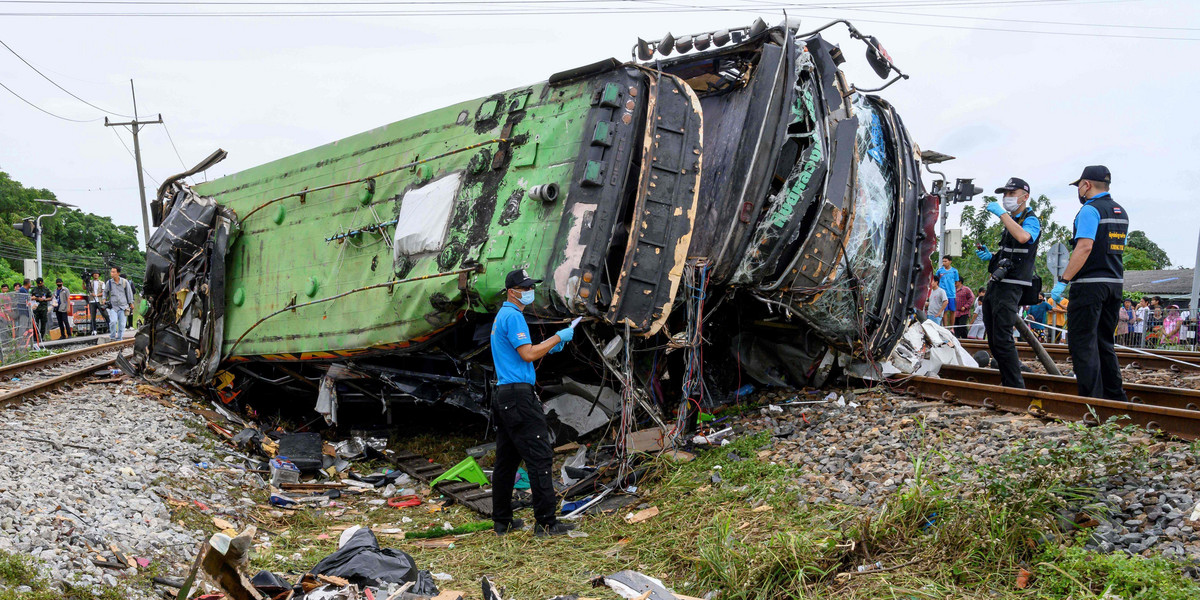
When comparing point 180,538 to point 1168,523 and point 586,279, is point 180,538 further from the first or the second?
point 1168,523

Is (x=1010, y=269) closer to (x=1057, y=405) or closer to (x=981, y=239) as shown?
(x=1057, y=405)

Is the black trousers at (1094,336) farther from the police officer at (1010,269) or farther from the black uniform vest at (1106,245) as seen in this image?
the police officer at (1010,269)

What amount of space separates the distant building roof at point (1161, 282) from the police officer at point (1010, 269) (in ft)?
137

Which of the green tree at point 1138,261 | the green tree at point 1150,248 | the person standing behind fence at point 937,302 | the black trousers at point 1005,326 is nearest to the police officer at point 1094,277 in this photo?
the black trousers at point 1005,326

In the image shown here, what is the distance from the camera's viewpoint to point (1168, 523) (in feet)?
10.6

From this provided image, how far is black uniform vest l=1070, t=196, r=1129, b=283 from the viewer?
527 centimetres

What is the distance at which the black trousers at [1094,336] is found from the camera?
531cm

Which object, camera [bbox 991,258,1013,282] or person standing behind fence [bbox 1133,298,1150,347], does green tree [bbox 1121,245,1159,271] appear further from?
camera [bbox 991,258,1013,282]

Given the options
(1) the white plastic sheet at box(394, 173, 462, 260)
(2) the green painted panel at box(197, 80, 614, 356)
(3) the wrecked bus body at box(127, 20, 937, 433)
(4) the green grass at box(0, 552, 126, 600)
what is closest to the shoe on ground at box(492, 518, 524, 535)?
(3) the wrecked bus body at box(127, 20, 937, 433)

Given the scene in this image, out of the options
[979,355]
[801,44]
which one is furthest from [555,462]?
[979,355]

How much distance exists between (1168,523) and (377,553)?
358cm

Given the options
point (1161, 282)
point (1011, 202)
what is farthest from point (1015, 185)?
point (1161, 282)

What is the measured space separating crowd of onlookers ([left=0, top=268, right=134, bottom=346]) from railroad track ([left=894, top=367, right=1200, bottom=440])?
14.6 m

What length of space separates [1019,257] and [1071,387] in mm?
1288
